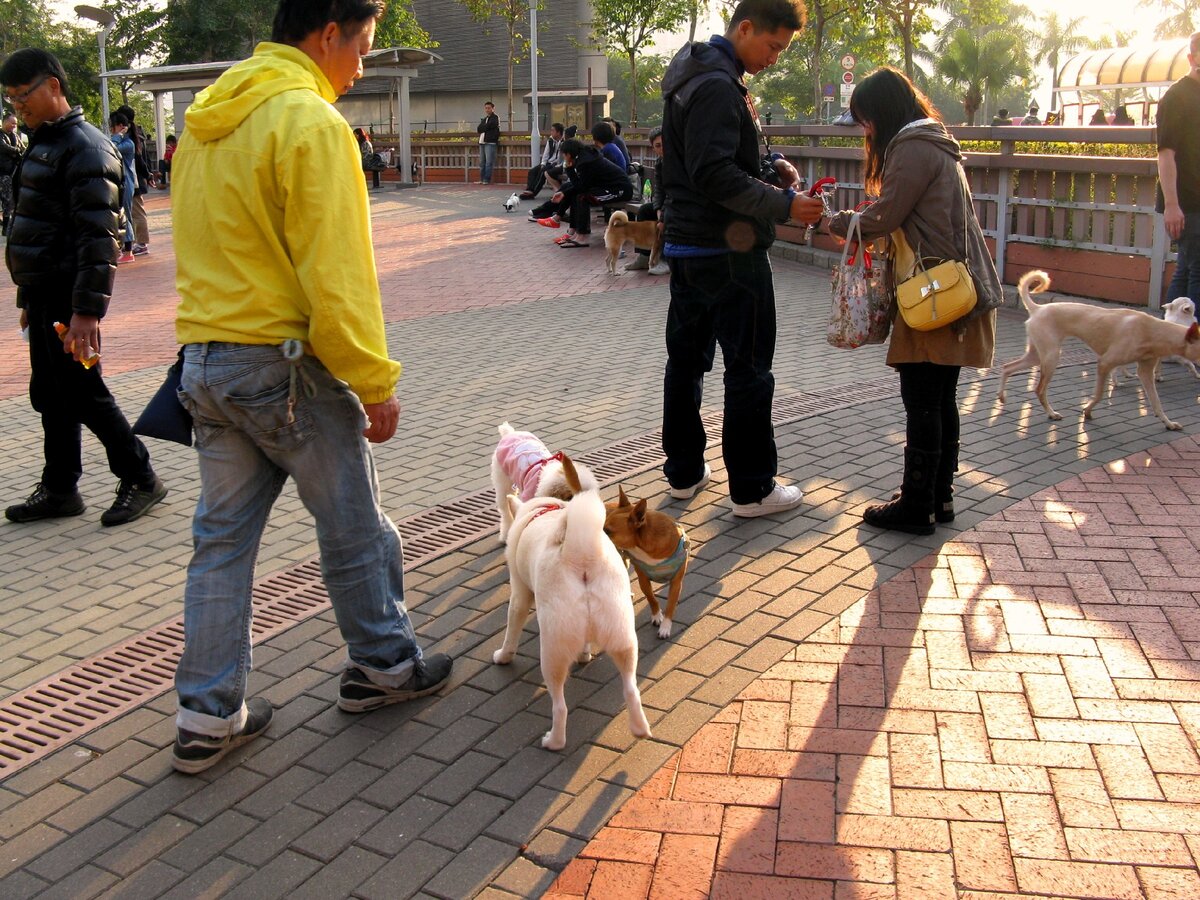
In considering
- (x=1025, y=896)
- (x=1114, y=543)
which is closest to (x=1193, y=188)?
(x=1114, y=543)

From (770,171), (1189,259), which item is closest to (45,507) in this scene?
(770,171)

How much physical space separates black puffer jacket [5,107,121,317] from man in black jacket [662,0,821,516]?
2528mm

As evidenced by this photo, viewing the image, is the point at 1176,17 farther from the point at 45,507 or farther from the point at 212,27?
the point at 45,507

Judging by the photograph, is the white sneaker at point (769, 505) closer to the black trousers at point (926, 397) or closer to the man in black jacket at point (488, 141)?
the black trousers at point (926, 397)

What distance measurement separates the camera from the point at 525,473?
4.34 meters

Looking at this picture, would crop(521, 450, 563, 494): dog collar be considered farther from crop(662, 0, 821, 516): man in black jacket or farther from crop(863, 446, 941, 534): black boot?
crop(863, 446, 941, 534): black boot

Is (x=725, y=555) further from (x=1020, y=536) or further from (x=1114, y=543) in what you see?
(x=1114, y=543)

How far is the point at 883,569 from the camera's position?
4.64 meters

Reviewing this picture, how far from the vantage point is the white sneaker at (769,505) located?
520 centimetres

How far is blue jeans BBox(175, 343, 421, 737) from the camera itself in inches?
122

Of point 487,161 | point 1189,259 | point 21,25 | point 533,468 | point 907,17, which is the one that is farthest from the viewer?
point 21,25

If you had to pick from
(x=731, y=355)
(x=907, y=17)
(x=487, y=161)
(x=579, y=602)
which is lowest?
(x=579, y=602)

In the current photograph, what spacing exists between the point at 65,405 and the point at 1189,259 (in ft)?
22.6

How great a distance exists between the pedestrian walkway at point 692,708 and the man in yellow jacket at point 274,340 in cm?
42
